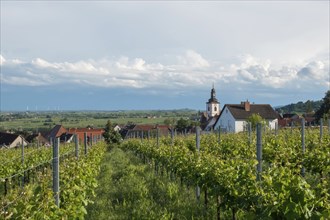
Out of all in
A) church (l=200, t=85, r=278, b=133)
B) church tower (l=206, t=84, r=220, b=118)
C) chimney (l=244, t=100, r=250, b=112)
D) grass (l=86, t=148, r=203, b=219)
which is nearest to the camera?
grass (l=86, t=148, r=203, b=219)

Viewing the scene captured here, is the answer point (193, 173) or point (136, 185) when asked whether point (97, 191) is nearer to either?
point (136, 185)

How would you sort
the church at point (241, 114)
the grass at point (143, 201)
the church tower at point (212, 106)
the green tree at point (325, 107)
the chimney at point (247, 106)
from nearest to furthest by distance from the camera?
the grass at point (143, 201), the green tree at point (325, 107), the church at point (241, 114), the chimney at point (247, 106), the church tower at point (212, 106)

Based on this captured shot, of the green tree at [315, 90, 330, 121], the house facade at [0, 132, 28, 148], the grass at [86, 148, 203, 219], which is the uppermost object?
the green tree at [315, 90, 330, 121]

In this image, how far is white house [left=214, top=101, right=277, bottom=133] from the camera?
58.4 metres

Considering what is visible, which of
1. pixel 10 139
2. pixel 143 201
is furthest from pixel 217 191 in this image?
pixel 10 139

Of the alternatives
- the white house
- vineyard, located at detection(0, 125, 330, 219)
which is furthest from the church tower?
vineyard, located at detection(0, 125, 330, 219)

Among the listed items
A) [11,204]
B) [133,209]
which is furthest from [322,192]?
[133,209]

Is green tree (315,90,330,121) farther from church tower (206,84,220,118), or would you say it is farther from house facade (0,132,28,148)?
house facade (0,132,28,148)

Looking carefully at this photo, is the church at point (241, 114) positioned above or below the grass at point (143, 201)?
above

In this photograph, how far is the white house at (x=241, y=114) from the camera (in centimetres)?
5844

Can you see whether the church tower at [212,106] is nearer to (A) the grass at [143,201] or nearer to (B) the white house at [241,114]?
(B) the white house at [241,114]

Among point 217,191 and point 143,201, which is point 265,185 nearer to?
point 217,191

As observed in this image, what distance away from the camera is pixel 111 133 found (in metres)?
50.8

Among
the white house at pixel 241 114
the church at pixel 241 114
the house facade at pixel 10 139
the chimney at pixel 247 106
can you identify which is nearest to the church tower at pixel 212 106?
the church at pixel 241 114
